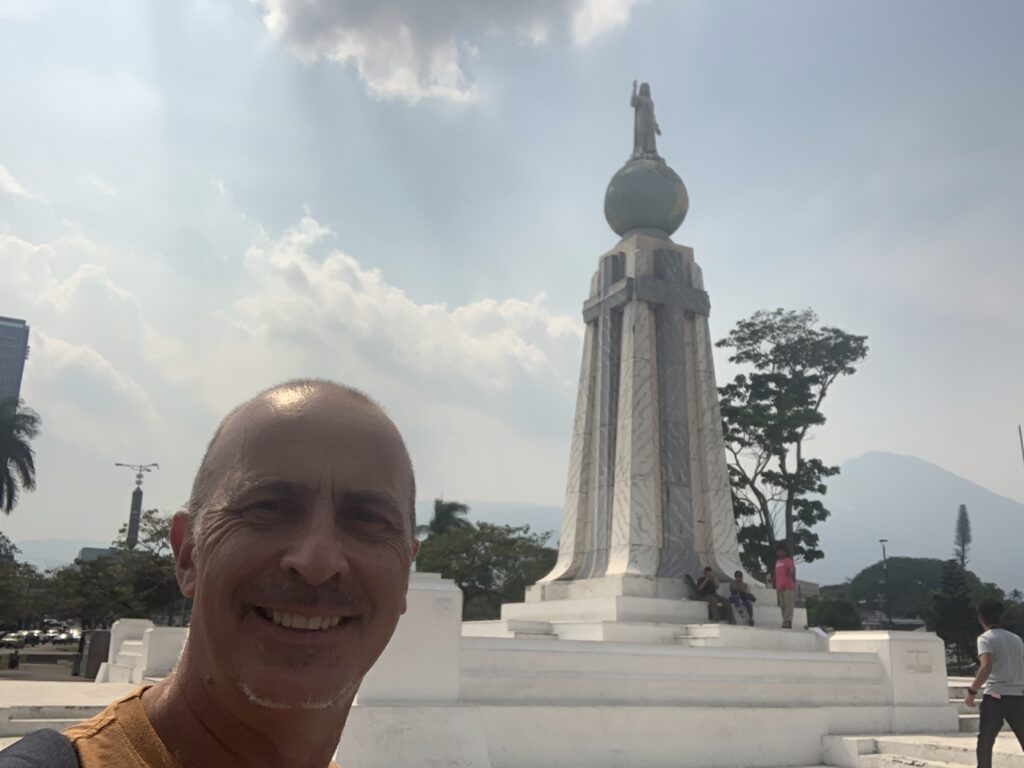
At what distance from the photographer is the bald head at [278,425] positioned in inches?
44.9

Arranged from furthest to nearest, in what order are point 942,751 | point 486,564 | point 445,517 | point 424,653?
point 445,517, point 486,564, point 942,751, point 424,653

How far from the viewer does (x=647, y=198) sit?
15391 millimetres

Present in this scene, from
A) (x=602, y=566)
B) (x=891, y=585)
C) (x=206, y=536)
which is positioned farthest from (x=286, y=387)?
(x=891, y=585)

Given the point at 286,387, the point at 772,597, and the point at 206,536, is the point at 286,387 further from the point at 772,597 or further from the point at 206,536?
the point at 772,597

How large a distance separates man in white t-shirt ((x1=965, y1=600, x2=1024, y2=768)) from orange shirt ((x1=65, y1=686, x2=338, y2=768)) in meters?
6.59

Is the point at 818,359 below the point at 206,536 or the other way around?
the other way around

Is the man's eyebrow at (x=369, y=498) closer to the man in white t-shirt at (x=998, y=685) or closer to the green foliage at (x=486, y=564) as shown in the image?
the man in white t-shirt at (x=998, y=685)

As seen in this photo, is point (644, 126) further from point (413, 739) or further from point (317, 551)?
point (317, 551)

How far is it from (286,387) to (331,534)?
25 centimetres

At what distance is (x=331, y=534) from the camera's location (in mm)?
1075

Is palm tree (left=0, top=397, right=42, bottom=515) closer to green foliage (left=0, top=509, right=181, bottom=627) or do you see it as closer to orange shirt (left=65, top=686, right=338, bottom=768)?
green foliage (left=0, top=509, right=181, bottom=627)

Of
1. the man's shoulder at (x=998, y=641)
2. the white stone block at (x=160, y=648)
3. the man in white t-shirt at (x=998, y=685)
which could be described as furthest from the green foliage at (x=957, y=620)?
the white stone block at (x=160, y=648)

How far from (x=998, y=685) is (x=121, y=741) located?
22.4ft

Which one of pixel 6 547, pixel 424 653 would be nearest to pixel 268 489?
pixel 424 653
